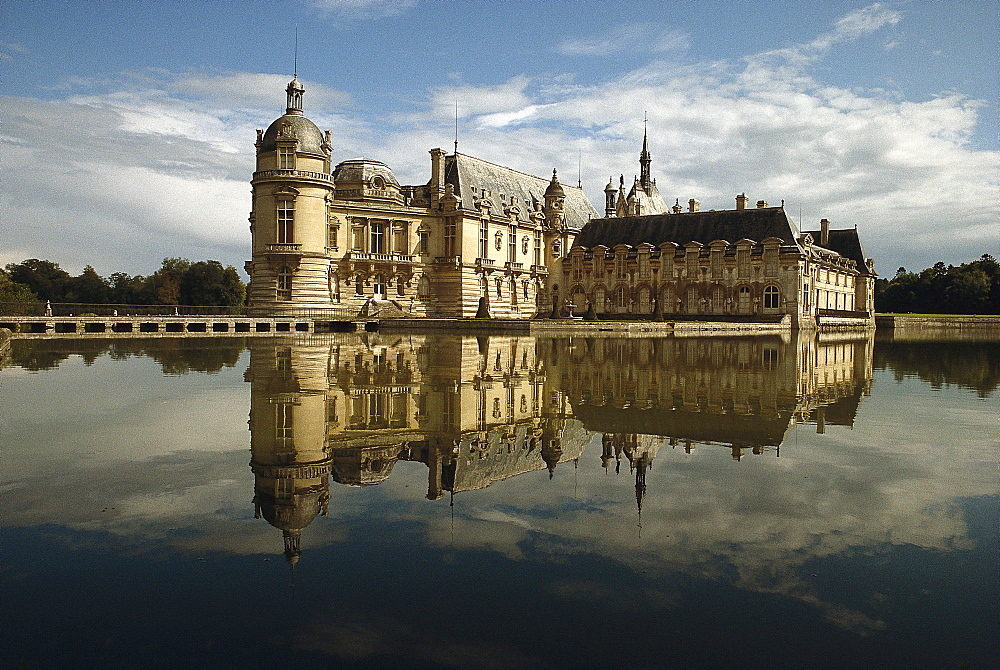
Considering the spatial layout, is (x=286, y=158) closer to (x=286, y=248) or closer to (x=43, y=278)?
(x=286, y=248)

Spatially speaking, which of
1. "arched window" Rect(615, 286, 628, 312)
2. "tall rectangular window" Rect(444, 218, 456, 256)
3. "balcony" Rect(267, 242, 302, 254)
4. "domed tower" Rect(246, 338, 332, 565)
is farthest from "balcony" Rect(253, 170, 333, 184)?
"domed tower" Rect(246, 338, 332, 565)

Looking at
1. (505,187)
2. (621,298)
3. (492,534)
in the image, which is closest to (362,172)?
(505,187)

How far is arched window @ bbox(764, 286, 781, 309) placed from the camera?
60.9 m

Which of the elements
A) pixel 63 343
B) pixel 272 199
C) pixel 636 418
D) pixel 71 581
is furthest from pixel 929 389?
pixel 272 199

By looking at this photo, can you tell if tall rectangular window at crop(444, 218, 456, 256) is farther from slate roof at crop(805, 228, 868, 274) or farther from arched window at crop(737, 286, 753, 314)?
slate roof at crop(805, 228, 868, 274)

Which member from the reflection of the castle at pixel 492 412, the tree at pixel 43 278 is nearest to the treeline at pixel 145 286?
the tree at pixel 43 278

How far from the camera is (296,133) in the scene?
53156 mm

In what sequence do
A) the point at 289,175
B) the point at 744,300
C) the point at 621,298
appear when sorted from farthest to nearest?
the point at 621,298, the point at 744,300, the point at 289,175

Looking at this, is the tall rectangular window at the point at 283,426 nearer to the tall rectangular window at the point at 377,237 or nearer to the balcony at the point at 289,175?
the balcony at the point at 289,175

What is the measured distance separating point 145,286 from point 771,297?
80.9 meters

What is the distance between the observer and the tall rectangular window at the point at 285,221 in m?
52.8

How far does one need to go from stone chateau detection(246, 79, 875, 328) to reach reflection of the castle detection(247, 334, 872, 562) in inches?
1102

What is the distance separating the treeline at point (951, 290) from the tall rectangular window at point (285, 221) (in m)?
80.2

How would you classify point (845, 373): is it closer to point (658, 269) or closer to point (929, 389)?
point (929, 389)
